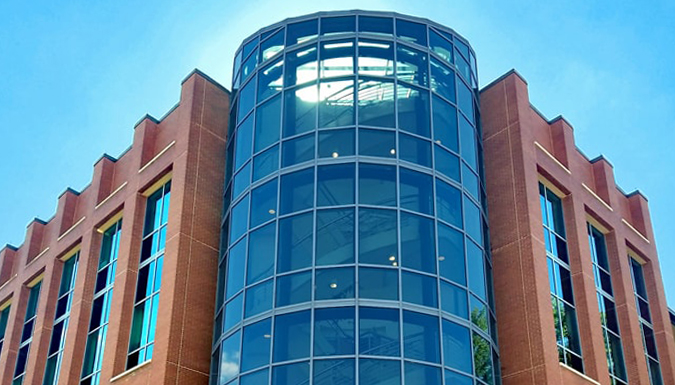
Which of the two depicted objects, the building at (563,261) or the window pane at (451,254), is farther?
the building at (563,261)

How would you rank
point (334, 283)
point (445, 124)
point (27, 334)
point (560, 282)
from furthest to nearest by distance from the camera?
point (27, 334), point (560, 282), point (445, 124), point (334, 283)

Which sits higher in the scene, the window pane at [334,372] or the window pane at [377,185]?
the window pane at [377,185]

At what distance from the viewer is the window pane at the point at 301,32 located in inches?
1089

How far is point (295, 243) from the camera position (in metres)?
23.5

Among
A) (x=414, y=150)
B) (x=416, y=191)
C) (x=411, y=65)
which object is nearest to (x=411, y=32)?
(x=411, y=65)

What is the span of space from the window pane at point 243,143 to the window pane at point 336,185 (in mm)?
3229

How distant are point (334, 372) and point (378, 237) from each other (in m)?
3.83

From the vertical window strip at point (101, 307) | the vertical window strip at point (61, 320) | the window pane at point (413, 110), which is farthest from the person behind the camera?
the vertical window strip at point (61, 320)

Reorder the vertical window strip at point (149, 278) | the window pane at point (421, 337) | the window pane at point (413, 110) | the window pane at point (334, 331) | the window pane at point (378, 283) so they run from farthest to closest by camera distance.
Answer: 1. the vertical window strip at point (149, 278)
2. the window pane at point (413, 110)
3. the window pane at point (378, 283)
4. the window pane at point (421, 337)
5. the window pane at point (334, 331)

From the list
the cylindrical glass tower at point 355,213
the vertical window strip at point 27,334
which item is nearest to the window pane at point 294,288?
the cylindrical glass tower at point 355,213

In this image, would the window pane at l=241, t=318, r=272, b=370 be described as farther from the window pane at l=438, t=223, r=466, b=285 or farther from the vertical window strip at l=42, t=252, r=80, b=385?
the vertical window strip at l=42, t=252, r=80, b=385

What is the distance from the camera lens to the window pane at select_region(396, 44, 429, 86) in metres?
26.7

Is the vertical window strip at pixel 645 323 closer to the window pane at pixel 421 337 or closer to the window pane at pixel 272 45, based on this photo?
the window pane at pixel 421 337

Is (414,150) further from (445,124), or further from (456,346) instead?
(456,346)
